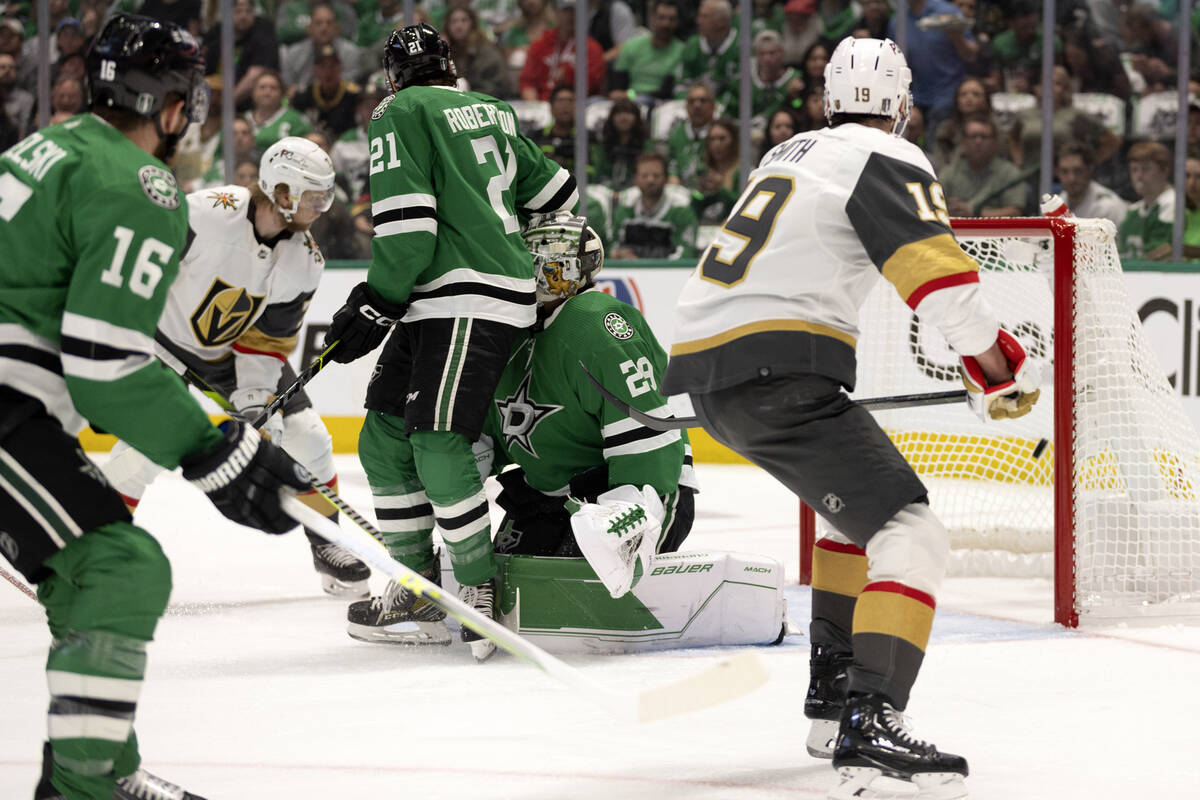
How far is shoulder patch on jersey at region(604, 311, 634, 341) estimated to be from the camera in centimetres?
323

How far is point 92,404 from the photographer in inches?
72.1

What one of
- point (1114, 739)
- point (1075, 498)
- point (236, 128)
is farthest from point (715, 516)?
point (236, 128)

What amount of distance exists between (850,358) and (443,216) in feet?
3.94

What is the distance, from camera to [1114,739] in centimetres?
253

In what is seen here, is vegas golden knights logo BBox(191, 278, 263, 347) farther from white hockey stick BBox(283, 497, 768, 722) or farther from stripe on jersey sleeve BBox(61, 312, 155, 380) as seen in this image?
stripe on jersey sleeve BBox(61, 312, 155, 380)

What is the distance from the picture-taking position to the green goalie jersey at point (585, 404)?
318cm

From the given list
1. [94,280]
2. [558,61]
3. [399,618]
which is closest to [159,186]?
[94,280]

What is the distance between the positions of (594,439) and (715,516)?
2.05 metres

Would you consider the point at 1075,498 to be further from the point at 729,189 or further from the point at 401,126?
the point at 729,189

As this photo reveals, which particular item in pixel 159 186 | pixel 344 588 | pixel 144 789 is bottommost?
pixel 344 588

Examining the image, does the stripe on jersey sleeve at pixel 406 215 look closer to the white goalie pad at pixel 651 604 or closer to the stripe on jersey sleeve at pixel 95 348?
the white goalie pad at pixel 651 604

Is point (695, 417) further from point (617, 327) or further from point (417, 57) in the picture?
point (417, 57)

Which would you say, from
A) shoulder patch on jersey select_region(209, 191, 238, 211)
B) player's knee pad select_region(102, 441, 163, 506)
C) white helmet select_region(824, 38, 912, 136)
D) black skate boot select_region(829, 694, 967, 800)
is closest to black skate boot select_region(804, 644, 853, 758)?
black skate boot select_region(829, 694, 967, 800)

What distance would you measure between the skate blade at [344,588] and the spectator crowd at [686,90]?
137 inches
